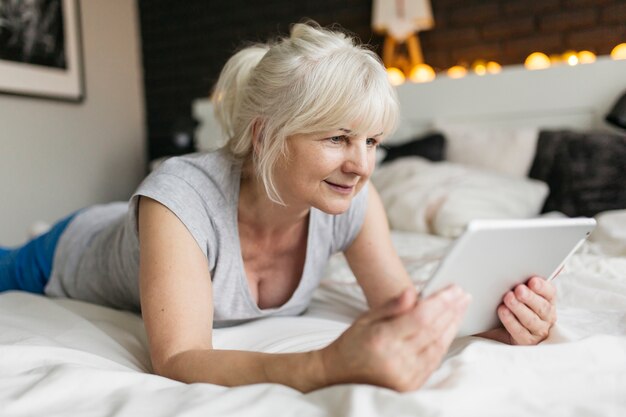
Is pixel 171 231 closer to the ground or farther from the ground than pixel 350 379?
farther from the ground

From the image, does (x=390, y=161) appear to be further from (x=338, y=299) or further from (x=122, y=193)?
(x=122, y=193)

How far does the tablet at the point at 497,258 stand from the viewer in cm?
67

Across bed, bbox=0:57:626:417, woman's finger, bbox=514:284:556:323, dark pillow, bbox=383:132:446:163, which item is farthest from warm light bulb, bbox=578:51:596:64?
woman's finger, bbox=514:284:556:323

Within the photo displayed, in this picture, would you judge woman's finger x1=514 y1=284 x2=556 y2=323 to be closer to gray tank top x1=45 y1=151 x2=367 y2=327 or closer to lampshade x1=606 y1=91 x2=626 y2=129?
gray tank top x1=45 y1=151 x2=367 y2=327

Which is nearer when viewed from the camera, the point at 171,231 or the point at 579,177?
the point at 171,231

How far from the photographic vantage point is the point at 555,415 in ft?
2.06

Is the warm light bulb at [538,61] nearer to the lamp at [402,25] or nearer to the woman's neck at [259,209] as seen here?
the lamp at [402,25]

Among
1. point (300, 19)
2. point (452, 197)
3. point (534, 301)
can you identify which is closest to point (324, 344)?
point (534, 301)

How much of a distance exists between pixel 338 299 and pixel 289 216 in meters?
0.34

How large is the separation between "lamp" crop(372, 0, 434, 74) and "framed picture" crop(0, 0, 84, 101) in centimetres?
176

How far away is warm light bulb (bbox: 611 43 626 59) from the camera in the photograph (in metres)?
2.61

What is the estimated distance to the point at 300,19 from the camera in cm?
346

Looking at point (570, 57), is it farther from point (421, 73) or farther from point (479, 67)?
point (421, 73)

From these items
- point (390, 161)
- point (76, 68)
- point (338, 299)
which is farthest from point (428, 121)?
point (76, 68)
